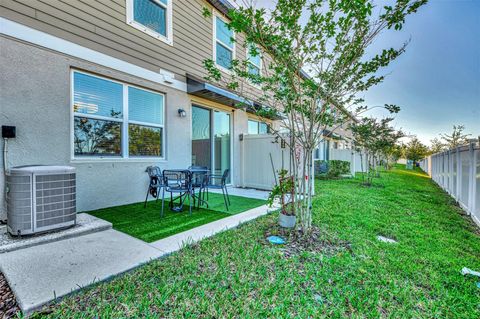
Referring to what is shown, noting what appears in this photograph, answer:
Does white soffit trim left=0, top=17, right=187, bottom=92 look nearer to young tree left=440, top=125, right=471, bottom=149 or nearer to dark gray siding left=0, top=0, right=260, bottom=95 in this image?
dark gray siding left=0, top=0, right=260, bottom=95

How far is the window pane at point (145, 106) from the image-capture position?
493 centimetres

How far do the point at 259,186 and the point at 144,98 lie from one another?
14.6 ft

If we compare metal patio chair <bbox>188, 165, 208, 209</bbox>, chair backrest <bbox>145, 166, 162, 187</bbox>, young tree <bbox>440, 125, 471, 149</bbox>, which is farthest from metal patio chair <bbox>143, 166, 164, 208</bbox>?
young tree <bbox>440, 125, 471, 149</bbox>

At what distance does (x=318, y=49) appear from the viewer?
3.09 metres

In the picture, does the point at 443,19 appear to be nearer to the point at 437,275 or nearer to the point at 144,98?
the point at 437,275

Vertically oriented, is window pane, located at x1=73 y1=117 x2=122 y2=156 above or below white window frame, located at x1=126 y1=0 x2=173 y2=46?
below

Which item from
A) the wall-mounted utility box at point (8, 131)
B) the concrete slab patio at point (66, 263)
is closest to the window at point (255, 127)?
the concrete slab patio at point (66, 263)

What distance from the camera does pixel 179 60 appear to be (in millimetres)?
5887

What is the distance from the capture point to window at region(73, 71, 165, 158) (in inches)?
163

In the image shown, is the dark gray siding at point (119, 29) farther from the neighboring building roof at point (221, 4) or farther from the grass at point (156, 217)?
the grass at point (156, 217)

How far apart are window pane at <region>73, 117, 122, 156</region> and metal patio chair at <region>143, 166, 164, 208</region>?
783 mm

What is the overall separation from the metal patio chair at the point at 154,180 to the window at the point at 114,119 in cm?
47

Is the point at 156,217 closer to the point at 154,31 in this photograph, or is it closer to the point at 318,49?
the point at 318,49

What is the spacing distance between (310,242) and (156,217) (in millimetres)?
2802
